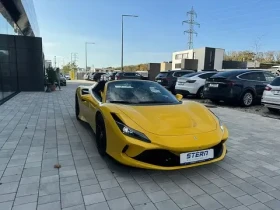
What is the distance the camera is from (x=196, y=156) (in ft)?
9.00

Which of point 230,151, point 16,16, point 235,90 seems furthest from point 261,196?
point 16,16

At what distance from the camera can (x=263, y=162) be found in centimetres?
345

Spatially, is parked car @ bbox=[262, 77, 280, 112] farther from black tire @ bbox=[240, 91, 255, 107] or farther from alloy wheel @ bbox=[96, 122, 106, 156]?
alloy wheel @ bbox=[96, 122, 106, 156]

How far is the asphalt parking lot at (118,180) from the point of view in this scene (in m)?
2.33

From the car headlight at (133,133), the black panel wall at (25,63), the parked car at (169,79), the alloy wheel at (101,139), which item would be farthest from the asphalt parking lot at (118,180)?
the black panel wall at (25,63)

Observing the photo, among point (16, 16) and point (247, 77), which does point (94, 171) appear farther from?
point (16, 16)

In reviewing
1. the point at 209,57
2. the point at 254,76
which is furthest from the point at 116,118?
the point at 209,57

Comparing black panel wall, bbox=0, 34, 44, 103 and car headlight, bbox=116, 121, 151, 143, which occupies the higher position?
black panel wall, bbox=0, 34, 44, 103

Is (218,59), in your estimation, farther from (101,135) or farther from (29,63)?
(101,135)

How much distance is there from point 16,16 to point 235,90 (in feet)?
46.6

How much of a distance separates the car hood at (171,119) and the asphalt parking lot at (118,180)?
2.07 feet

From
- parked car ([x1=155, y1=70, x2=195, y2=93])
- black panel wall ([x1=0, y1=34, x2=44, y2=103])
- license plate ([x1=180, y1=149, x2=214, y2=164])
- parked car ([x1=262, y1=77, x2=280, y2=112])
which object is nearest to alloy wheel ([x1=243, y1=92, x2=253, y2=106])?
parked car ([x1=262, y1=77, x2=280, y2=112])

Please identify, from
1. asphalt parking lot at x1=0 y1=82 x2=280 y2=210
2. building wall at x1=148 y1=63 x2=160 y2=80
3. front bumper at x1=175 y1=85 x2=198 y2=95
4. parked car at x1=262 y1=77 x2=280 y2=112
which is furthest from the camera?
building wall at x1=148 y1=63 x2=160 y2=80

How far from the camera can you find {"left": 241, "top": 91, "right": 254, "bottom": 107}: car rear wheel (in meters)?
8.49
